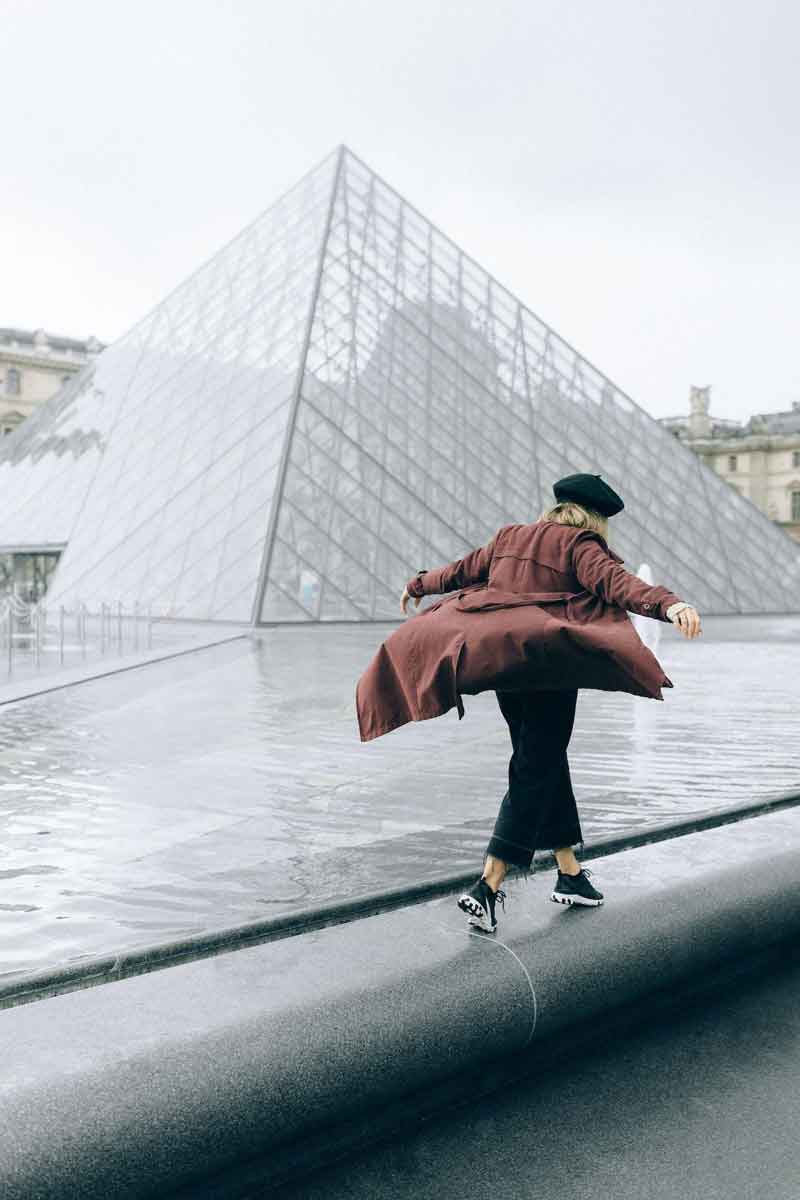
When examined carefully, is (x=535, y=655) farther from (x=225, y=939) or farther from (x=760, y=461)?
(x=760, y=461)

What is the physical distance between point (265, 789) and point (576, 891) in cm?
246

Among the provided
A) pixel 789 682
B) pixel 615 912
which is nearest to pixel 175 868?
pixel 615 912

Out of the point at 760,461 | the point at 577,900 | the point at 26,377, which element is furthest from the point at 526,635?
the point at 760,461

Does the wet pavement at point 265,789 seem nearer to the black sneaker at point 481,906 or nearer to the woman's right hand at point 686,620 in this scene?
the black sneaker at point 481,906

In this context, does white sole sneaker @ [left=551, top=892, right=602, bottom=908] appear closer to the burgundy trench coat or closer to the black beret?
the burgundy trench coat

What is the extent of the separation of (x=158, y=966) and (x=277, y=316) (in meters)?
23.0

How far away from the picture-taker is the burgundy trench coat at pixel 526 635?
277cm

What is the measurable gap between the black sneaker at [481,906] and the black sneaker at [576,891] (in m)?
0.25

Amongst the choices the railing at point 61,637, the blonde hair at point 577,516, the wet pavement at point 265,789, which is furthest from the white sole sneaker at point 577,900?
the railing at point 61,637

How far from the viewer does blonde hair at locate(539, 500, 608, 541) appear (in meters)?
3.08

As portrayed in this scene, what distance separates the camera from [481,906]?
2.91 meters

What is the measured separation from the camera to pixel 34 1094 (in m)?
1.98

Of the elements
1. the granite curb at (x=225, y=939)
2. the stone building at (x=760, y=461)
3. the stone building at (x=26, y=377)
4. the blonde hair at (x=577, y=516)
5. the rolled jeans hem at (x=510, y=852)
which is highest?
the stone building at (x=26, y=377)

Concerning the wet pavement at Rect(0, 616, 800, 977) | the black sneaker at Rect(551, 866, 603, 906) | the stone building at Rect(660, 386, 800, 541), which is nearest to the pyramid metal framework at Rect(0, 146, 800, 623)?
the wet pavement at Rect(0, 616, 800, 977)
